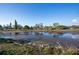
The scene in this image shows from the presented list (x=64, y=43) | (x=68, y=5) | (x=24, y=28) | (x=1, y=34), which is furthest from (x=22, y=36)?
(x=68, y=5)

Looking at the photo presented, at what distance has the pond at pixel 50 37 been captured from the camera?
2.30 meters

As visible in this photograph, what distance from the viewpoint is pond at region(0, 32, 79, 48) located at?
2.30 m

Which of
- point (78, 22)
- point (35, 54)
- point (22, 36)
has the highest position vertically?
point (78, 22)

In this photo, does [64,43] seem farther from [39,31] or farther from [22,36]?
[22,36]

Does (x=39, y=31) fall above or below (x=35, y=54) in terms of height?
above

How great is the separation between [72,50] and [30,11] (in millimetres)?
710

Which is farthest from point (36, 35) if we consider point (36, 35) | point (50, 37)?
point (50, 37)

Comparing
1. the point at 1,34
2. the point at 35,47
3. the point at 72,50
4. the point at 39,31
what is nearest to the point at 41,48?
the point at 35,47

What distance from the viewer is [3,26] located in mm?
2332

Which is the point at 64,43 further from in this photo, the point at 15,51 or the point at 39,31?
the point at 15,51

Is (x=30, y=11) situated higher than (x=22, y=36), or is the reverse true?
(x=30, y=11)

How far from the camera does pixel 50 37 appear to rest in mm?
2334

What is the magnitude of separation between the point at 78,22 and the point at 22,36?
0.72 metres

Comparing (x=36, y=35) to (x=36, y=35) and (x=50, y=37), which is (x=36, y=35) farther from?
(x=50, y=37)
